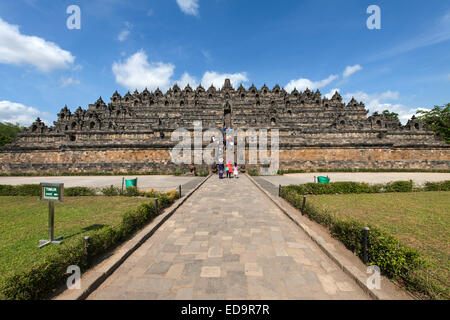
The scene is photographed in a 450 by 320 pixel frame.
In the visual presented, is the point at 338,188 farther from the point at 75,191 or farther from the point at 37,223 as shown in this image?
the point at 75,191

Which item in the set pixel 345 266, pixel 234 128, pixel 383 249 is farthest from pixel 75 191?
pixel 234 128

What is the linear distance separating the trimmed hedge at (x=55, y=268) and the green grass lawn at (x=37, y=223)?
1.05 meters

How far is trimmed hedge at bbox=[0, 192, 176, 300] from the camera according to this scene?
2506mm

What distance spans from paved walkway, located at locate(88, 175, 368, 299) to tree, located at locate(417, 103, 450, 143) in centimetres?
5929

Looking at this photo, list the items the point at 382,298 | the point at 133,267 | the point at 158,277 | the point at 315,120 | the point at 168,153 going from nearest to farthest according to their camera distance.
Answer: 1. the point at 382,298
2. the point at 158,277
3. the point at 133,267
4. the point at 168,153
5. the point at 315,120

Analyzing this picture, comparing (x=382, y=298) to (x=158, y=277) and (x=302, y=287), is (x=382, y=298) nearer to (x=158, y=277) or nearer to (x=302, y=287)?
(x=302, y=287)

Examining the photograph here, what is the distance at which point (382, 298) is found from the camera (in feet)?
9.29

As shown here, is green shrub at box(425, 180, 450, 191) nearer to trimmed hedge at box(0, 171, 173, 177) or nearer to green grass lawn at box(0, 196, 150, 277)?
green grass lawn at box(0, 196, 150, 277)

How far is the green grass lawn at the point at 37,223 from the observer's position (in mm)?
3968

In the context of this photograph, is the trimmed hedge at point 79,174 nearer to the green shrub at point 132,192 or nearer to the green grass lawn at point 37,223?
the green shrub at point 132,192

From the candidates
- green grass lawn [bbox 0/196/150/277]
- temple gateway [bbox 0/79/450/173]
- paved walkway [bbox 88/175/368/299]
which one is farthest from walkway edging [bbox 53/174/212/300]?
temple gateway [bbox 0/79/450/173]

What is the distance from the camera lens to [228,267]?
3811 mm

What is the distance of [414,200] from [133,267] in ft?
41.7
